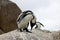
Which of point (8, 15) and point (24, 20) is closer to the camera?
point (24, 20)

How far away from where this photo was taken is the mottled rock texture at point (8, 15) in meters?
24.6

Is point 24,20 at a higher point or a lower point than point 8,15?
higher

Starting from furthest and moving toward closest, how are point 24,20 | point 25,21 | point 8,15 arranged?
point 8,15
point 25,21
point 24,20

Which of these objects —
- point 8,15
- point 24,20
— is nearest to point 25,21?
point 24,20

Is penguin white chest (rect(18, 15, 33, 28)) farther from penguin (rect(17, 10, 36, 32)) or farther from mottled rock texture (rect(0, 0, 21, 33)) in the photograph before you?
mottled rock texture (rect(0, 0, 21, 33))

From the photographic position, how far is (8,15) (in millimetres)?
25422

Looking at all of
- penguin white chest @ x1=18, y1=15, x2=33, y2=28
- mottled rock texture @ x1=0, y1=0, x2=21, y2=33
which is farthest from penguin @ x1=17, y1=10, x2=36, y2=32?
mottled rock texture @ x1=0, y1=0, x2=21, y2=33

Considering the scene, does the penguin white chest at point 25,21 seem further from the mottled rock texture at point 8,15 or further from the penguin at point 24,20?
the mottled rock texture at point 8,15

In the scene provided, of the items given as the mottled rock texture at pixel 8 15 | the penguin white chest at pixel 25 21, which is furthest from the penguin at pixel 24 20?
the mottled rock texture at pixel 8 15

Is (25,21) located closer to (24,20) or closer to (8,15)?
(24,20)

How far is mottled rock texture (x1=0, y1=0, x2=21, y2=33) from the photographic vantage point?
80.7 feet

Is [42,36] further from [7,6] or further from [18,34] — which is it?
[7,6]

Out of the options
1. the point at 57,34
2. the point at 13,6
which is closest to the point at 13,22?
the point at 13,6

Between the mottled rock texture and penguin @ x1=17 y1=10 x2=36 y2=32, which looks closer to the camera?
penguin @ x1=17 y1=10 x2=36 y2=32
